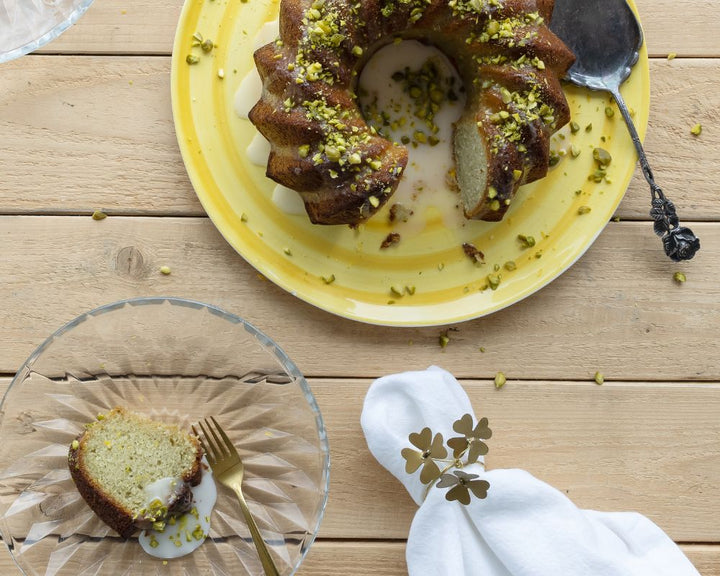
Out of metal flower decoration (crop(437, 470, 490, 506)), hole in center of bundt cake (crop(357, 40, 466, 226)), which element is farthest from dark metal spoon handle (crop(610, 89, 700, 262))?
metal flower decoration (crop(437, 470, 490, 506))

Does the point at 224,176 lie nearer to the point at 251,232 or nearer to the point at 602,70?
the point at 251,232

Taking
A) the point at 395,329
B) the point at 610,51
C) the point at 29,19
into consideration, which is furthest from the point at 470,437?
the point at 29,19

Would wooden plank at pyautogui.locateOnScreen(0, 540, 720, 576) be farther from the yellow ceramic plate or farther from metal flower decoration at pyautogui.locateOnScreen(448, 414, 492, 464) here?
the yellow ceramic plate

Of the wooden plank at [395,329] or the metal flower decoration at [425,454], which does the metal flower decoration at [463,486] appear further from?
the wooden plank at [395,329]

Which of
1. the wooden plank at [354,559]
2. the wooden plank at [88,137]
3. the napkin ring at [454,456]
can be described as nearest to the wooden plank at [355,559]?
the wooden plank at [354,559]

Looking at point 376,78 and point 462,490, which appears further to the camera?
point 376,78

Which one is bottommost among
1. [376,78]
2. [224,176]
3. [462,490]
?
[462,490]

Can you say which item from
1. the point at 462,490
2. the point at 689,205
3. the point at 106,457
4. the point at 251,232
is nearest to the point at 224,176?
the point at 251,232
